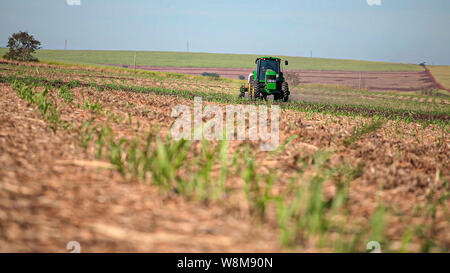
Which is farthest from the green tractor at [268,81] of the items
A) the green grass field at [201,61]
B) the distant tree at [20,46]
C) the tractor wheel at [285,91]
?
the green grass field at [201,61]

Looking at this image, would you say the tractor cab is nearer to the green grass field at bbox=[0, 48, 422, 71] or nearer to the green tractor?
the green tractor

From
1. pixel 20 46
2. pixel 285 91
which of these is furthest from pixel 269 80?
pixel 20 46

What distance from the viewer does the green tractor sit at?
18.4 metres

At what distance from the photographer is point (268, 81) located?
18.4 meters

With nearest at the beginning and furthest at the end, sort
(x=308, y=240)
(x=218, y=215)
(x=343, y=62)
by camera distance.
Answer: (x=308, y=240), (x=218, y=215), (x=343, y=62)

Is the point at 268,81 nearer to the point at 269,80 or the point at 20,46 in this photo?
the point at 269,80

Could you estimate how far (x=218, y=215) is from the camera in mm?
2428

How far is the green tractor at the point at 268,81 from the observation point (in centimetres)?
1838

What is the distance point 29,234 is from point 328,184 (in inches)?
95.2
